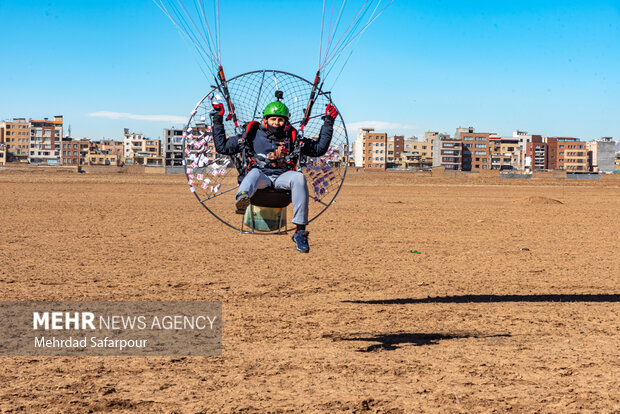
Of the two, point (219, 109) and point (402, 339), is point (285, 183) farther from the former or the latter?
point (402, 339)

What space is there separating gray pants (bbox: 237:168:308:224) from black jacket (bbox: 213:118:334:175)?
239 millimetres

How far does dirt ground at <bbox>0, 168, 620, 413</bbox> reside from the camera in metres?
9.28

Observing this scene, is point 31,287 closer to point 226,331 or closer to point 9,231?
point 226,331

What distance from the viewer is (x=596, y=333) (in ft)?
42.7

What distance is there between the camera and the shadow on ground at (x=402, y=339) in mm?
11836

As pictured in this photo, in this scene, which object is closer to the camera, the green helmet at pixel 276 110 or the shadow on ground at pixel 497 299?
the green helmet at pixel 276 110

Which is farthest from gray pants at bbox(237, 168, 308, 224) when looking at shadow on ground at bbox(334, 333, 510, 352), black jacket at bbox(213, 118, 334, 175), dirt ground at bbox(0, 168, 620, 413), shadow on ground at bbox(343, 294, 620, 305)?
shadow on ground at bbox(343, 294, 620, 305)

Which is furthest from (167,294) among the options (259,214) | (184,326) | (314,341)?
(259,214)

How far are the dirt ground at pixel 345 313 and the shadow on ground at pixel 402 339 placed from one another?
0.04 metres

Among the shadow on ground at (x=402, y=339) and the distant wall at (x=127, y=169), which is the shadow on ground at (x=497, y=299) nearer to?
the shadow on ground at (x=402, y=339)

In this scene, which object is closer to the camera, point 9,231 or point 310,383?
point 310,383

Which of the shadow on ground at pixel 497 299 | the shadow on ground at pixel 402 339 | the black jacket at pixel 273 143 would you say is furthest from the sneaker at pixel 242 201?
the shadow on ground at pixel 497 299

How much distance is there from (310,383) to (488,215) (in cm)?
3111

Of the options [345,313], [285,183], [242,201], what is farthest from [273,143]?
[345,313]
